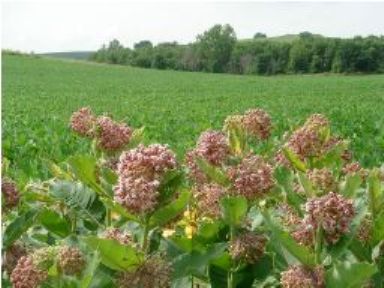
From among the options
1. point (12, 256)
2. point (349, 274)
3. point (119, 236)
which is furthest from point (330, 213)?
point (12, 256)

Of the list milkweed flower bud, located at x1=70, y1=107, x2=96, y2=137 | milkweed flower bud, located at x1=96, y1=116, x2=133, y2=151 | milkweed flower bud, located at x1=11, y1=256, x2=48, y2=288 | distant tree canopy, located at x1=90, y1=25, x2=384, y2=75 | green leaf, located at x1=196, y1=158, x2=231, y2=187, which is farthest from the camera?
distant tree canopy, located at x1=90, y1=25, x2=384, y2=75

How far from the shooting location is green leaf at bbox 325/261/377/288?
1088 mm

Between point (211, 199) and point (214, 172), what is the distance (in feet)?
0.16

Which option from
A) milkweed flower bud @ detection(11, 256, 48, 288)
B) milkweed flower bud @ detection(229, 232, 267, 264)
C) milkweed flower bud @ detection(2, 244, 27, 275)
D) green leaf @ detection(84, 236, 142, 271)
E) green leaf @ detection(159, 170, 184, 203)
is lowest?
milkweed flower bud @ detection(2, 244, 27, 275)

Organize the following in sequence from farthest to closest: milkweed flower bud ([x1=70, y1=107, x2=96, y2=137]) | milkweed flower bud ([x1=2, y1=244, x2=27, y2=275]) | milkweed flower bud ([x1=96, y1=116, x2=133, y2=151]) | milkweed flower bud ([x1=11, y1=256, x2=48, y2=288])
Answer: milkweed flower bud ([x1=70, y1=107, x2=96, y2=137]) → milkweed flower bud ([x1=96, y1=116, x2=133, y2=151]) → milkweed flower bud ([x1=2, y1=244, x2=27, y2=275]) → milkweed flower bud ([x1=11, y1=256, x2=48, y2=288])

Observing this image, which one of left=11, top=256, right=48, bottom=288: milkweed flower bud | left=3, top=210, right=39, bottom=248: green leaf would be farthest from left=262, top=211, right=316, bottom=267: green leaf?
left=3, top=210, right=39, bottom=248: green leaf

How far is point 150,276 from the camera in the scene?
112 cm

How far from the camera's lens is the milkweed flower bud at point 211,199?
140cm

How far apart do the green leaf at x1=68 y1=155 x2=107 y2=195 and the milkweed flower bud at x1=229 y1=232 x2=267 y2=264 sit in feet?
0.92

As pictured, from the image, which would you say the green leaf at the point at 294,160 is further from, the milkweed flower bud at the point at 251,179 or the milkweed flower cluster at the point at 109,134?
the milkweed flower cluster at the point at 109,134

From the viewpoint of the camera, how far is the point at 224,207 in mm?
1266

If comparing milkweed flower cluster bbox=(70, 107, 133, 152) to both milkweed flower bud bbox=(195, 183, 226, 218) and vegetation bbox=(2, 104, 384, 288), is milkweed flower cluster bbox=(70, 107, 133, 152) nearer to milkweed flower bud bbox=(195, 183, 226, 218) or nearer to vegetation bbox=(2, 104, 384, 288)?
vegetation bbox=(2, 104, 384, 288)

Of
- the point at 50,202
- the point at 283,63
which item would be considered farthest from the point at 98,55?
the point at 50,202

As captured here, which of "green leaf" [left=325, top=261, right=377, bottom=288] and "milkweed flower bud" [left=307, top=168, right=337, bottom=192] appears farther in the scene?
"milkweed flower bud" [left=307, top=168, right=337, bottom=192]
